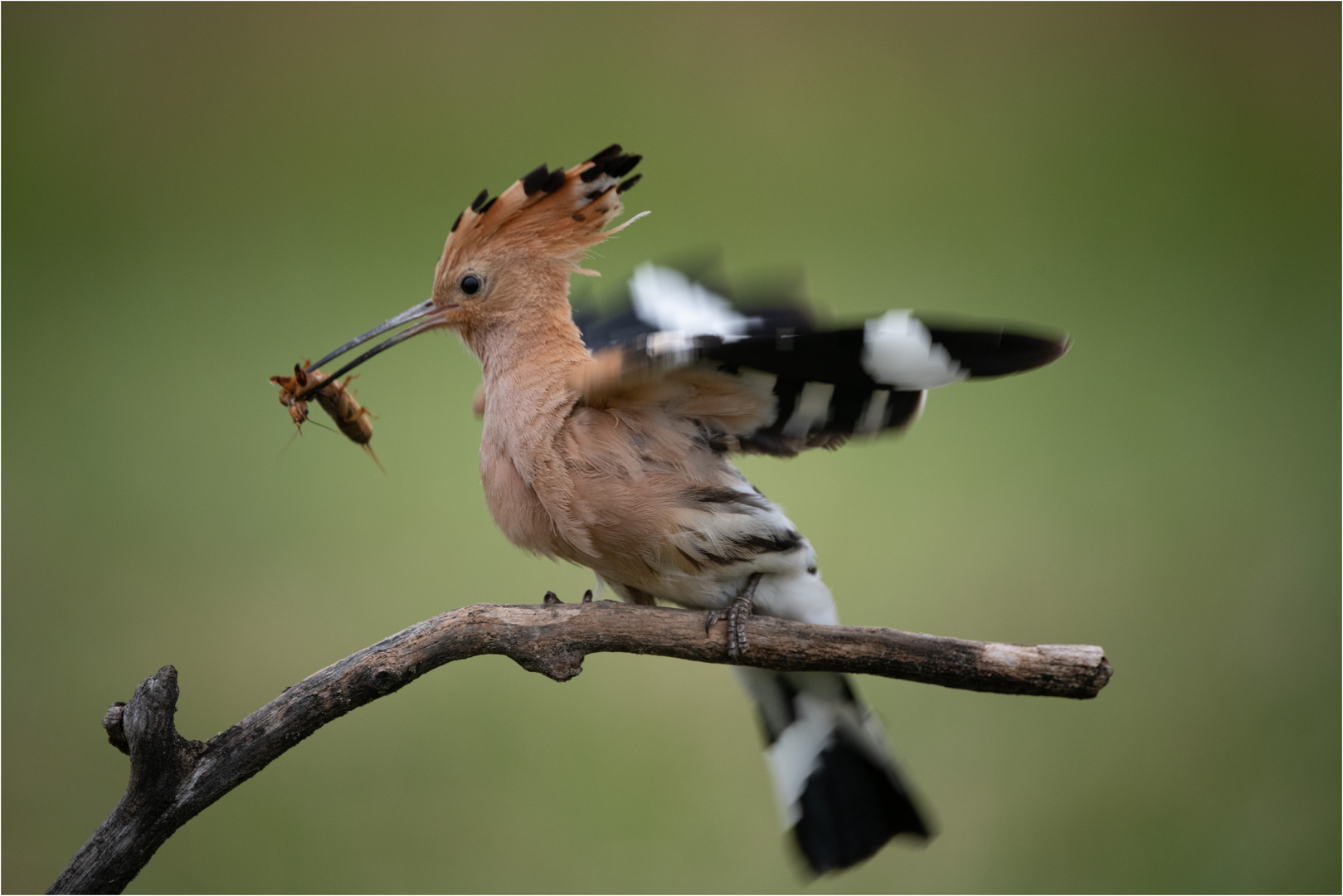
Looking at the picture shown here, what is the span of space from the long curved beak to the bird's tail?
56 cm

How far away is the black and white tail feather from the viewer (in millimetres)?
871

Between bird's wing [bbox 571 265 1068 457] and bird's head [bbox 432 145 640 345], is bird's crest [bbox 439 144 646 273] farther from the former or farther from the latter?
bird's wing [bbox 571 265 1068 457]

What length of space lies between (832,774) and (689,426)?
0.48 metres

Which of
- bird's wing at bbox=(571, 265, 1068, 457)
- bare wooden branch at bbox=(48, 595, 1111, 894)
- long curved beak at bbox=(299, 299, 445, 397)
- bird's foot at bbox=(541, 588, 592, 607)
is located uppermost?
long curved beak at bbox=(299, 299, 445, 397)

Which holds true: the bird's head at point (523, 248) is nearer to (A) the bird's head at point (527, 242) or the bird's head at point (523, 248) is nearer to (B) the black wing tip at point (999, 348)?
(A) the bird's head at point (527, 242)

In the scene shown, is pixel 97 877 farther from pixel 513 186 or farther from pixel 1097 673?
pixel 1097 673

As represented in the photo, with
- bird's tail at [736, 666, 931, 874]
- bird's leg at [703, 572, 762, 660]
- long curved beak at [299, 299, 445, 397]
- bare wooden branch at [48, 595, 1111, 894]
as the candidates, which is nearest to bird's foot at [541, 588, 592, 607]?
bare wooden branch at [48, 595, 1111, 894]

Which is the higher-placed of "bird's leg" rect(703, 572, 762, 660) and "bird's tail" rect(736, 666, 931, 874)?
"bird's leg" rect(703, 572, 762, 660)

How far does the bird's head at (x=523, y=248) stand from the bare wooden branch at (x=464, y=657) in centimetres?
36

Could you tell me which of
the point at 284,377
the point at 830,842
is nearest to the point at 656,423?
the point at 284,377

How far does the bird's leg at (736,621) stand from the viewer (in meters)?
0.97

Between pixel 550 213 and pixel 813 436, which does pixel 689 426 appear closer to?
pixel 813 436

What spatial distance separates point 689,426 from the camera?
103cm

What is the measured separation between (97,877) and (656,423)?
649mm
